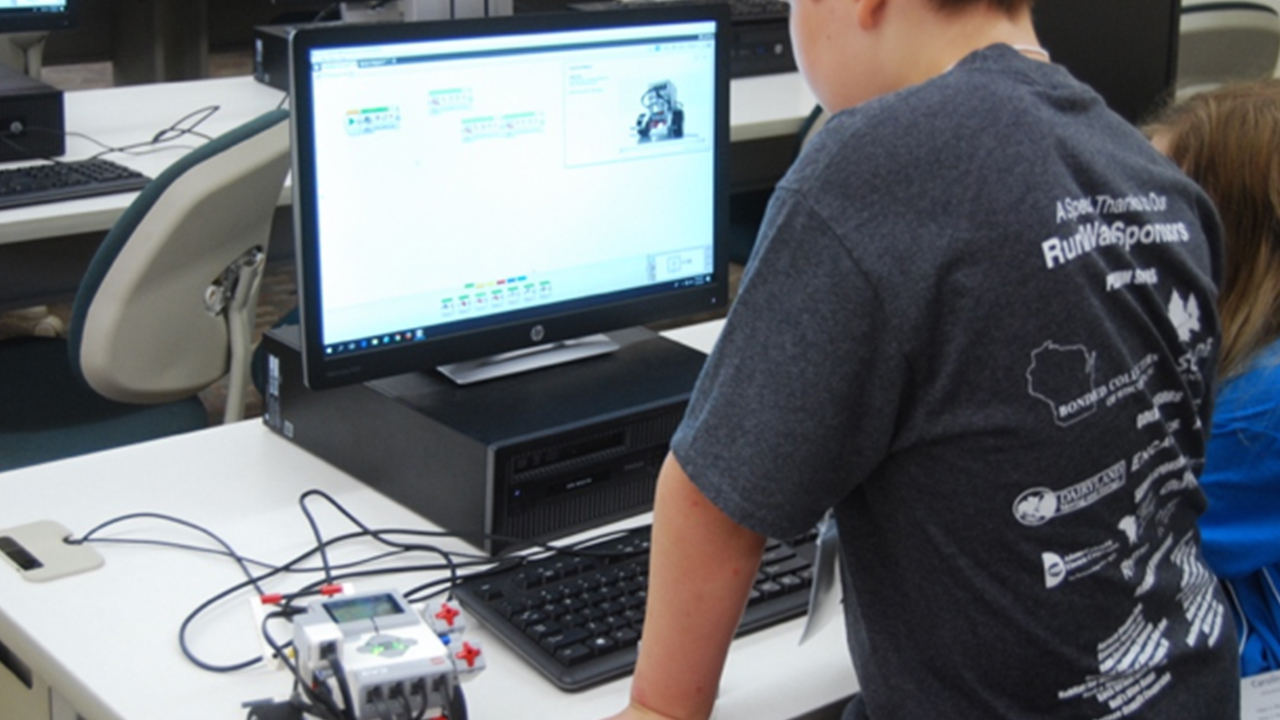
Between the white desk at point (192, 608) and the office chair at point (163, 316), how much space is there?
584mm

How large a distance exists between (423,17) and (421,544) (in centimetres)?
54

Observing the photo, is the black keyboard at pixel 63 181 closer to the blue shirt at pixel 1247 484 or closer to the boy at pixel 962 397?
the boy at pixel 962 397

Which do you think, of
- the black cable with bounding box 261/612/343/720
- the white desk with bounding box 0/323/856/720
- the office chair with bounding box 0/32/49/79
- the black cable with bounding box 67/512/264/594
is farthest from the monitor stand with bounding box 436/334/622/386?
the office chair with bounding box 0/32/49/79

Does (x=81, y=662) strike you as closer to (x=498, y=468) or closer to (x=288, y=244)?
(x=498, y=468)

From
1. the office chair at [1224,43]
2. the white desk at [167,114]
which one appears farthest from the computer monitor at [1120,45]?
the white desk at [167,114]

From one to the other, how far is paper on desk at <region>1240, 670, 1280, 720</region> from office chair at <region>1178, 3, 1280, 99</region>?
5.84 feet

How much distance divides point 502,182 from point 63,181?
1.27m

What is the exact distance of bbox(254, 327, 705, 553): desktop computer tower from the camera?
4.44 ft

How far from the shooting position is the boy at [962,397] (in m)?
0.89

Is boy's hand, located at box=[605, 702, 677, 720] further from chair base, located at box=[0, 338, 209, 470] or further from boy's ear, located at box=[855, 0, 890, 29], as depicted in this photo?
chair base, located at box=[0, 338, 209, 470]

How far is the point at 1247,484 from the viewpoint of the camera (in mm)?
1274

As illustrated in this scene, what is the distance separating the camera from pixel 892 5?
935 mm

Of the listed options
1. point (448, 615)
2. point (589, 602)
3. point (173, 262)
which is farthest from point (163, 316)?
point (448, 615)

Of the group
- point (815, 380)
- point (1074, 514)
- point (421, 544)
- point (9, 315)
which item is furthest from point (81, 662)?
point (9, 315)
